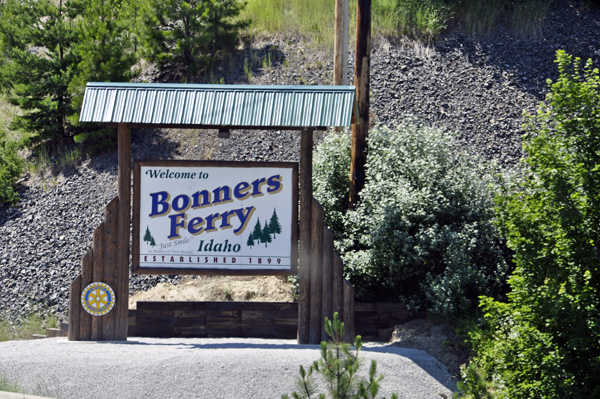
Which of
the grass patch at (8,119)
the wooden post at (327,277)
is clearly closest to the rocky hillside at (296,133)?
the grass patch at (8,119)

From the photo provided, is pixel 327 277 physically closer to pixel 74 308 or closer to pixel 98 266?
pixel 98 266

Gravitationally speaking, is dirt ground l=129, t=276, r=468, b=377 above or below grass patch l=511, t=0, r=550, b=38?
below

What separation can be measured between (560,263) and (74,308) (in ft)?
19.9

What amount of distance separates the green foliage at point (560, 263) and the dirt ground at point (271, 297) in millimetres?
1314

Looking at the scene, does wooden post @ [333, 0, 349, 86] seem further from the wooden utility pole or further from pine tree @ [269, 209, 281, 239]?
pine tree @ [269, 209, 281, 239]

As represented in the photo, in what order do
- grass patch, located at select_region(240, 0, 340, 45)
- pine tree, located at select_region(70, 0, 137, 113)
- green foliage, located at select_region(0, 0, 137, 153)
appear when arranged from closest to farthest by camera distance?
pine tree, located at select_region(70, 0, 137, 113), green foliage, located at select_region(0, 0, 137, 153), grass patch, located at select_region(240, 0, 340, 45)

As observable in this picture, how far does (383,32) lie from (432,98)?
3121 millimetres

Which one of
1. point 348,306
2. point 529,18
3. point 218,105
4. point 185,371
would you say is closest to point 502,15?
point 529,18

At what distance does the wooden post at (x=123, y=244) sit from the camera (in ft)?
26.0

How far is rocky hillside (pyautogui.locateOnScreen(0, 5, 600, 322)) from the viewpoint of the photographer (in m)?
12.5

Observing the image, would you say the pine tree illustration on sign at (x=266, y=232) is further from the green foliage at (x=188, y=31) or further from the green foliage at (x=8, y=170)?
the green foliage at (x=188, y=31)

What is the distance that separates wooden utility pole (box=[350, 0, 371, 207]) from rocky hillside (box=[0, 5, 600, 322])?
3.02 m

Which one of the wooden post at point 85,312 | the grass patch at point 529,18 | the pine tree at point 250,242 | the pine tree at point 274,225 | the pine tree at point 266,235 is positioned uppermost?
the grass patch at point 529,18

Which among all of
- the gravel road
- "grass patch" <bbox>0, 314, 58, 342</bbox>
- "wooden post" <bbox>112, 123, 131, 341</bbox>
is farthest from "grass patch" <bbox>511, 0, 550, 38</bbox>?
"grass patch" <bbox>0, 314, 58, 342</bbox>
